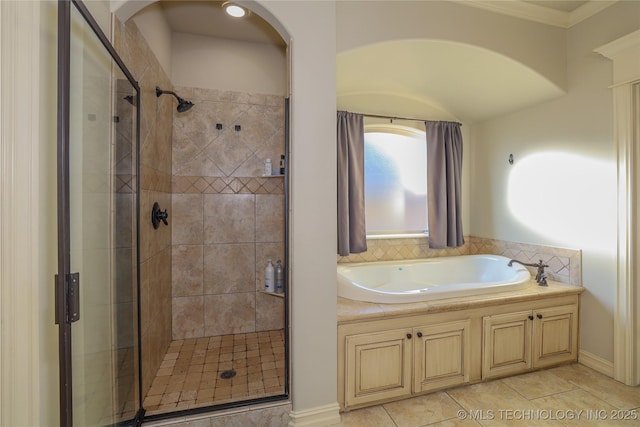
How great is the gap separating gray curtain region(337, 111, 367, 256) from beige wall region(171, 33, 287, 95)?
0.79 metres

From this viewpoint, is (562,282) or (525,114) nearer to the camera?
(562,282)

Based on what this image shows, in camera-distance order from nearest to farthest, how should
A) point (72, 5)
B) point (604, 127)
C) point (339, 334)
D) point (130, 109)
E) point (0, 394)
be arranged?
point (0, 394) → point (72, 5) → point (130, 109) → point (339, 334) → point (604, 127)

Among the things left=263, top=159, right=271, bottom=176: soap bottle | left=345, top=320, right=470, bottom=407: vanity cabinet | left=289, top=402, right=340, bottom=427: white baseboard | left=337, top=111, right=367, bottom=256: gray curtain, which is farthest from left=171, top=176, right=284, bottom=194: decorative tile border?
left=289, top=402, right=340, bottom=427: white baseboard

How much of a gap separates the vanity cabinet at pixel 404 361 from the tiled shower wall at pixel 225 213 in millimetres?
1310

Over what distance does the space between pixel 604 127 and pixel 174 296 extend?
384cm

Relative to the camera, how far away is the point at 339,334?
5.89 feet

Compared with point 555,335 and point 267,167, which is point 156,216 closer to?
point 267,167

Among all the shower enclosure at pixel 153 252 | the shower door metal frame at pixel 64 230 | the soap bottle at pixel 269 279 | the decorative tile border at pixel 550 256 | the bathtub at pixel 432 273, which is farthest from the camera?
the bathtub at pixel 432 273

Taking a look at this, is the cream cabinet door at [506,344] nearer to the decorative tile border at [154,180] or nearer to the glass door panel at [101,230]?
the glass door panel at [101,230]

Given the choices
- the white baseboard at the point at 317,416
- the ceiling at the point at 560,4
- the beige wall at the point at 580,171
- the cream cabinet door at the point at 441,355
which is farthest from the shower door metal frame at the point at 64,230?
the beige wall at the point at 580,171

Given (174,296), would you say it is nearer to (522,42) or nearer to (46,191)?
(46,191)

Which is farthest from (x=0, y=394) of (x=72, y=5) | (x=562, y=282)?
(x=562, y=282)

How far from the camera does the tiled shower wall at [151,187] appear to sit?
185cm

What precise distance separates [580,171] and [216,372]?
3.32m
